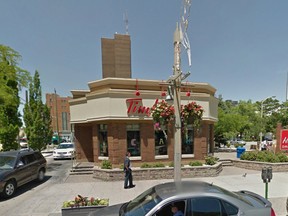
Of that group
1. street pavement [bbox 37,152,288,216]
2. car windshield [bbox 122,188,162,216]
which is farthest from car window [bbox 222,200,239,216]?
street pavement [bbox 37,152,288,216]

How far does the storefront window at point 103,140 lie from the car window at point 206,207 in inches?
346

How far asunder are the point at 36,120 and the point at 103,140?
252 inches

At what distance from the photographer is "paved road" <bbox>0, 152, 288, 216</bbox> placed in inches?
243

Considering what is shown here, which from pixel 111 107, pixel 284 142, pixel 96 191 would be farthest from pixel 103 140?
pixel 284 142

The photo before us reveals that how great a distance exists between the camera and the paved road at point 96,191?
6.17 meters

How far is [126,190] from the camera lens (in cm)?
789

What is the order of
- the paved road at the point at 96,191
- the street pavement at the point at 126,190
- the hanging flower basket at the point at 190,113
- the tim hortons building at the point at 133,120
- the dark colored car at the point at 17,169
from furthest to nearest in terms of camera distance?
1. the tim hortons building at the point at 133,120
2. the hanging flower basket at the point at 190,113
3. the dark colored car at the point at 17,169
4. the street pavement at the point at 126,190
5. the paved road at the point at 96,191

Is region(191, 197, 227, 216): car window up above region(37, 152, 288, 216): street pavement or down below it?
above

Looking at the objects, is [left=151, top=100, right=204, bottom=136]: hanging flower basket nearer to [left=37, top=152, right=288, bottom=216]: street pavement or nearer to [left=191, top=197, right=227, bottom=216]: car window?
[left=37, top=152, right=288, bottom=216]: street pavement

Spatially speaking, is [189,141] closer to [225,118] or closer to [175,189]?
[175,189]

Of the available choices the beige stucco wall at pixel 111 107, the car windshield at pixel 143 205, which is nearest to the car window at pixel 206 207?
the car windshield at pixel 143 205

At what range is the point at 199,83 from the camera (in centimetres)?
1186

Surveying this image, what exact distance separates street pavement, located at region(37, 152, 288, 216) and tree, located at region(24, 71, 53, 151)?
5.62 metres

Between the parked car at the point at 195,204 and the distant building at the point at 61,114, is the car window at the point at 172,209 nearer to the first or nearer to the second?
the parked car at the point at 195,204
